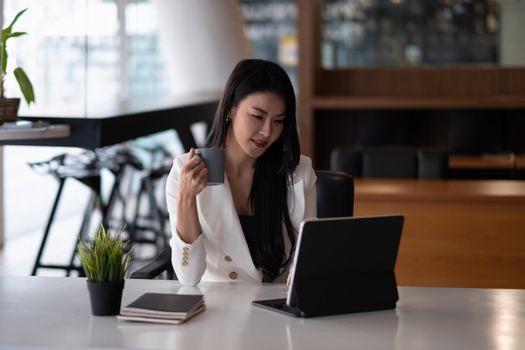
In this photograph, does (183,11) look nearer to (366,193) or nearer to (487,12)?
(487,12)

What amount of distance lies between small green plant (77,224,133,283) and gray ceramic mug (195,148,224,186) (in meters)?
0.40

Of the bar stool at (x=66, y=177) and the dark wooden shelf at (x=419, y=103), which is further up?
the dark wooden shelf at (x=419, y=103)

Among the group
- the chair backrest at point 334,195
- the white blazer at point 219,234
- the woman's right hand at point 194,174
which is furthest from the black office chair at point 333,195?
the woman's right hand at point 194,174

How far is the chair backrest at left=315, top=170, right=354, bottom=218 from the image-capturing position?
3.20 meters

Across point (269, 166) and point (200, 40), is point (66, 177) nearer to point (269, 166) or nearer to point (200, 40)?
point (269, 166)

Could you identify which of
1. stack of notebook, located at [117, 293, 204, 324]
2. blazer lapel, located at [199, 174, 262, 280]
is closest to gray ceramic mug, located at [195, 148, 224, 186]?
blazer lapel, located at [199, 174, 262, 280]

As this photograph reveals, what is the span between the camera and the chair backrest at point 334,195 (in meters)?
3.20

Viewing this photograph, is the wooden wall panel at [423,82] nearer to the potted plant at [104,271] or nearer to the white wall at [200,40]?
the white wall at [200,40]

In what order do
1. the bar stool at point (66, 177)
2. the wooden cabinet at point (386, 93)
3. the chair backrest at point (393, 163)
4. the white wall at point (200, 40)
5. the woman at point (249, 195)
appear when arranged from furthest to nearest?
the white wall at point (200, 40)
the wooden cabinet at point (386, 93)
the bar stool at point (66, 177)
the chair backrest at point (393, 163)
the woman at point (249, 195)

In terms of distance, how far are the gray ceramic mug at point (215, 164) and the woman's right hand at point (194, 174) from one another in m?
0.02

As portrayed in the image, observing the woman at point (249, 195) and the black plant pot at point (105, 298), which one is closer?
the black plant pot at point (105, 298)

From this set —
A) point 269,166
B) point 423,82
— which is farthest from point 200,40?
point 269,166

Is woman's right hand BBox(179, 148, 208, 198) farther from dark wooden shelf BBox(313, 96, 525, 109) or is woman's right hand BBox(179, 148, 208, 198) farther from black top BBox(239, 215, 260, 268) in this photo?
dark wooden shelf BBox(313, 96, 525, 109)

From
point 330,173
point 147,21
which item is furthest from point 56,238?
point 330,173
